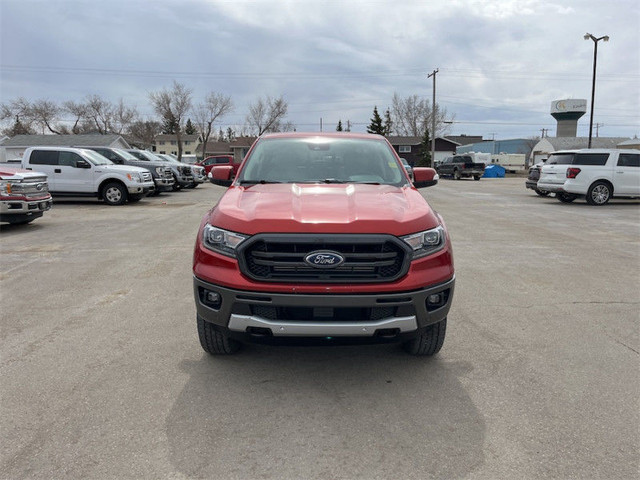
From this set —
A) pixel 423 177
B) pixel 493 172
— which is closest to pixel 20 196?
pixel 423 177

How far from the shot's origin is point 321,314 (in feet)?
9.66

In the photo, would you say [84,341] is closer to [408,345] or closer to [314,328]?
[314,328]

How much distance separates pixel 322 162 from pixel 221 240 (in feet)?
5.27

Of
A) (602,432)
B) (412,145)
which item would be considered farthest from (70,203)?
(412,145)

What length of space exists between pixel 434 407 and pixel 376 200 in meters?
1.48

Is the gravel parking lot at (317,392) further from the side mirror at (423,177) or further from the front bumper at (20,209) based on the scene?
the front bumper at (20,209)

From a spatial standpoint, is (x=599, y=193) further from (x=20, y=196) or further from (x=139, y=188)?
(x=20, y=196)

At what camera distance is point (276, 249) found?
300cm

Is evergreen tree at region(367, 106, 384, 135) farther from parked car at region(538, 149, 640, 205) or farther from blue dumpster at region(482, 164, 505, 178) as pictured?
parked car at region(538, 149, 640, 205)

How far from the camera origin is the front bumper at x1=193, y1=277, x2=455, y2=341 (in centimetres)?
288

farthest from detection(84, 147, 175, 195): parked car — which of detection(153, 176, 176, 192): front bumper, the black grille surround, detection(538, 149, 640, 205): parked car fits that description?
the black grille surround

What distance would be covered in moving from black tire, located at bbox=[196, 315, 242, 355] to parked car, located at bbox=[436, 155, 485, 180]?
35033 mm

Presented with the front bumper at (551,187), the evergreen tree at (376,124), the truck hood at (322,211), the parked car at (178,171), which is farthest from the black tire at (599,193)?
the evergreen tree at (376,124)

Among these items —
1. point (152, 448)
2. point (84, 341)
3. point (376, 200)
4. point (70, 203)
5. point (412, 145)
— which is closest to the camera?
point (152, 448)
